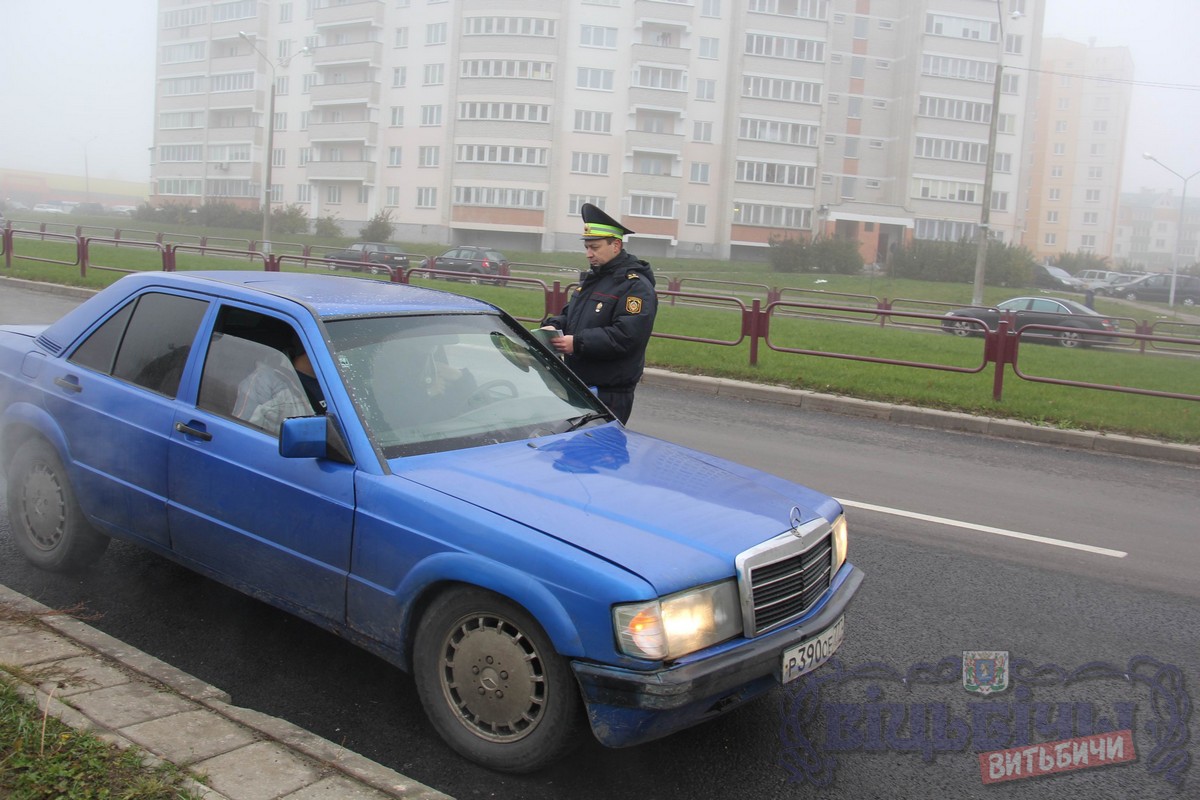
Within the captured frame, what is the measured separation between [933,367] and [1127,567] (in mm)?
7086

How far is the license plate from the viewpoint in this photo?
3.40 meters

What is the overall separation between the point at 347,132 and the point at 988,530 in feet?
234

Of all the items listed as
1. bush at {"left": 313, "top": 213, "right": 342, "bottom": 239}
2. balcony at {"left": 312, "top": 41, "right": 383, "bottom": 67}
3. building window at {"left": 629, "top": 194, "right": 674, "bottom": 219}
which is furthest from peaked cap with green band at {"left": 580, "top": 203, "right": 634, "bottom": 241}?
balcony at {"left": 312, "top": 41, "right": 383, "bottom": 67}

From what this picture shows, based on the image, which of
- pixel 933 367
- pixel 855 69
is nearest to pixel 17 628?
pixel 933 367

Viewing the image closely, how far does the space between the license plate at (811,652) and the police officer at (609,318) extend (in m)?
2.41

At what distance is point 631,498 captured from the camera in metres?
3.63

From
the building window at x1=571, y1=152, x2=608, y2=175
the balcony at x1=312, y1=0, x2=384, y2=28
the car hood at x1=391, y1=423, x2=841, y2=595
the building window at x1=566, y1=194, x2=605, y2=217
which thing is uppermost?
the balcony at x1=312, y1=0, x2=384, y2=28

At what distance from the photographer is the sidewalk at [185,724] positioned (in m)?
2.92

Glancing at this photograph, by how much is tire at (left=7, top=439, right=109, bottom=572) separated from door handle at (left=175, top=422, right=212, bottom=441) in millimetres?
883

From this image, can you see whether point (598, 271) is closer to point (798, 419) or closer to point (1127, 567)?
point (1127, 567)

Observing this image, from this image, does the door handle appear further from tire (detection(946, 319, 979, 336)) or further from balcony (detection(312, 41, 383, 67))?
balcony (detection(312, 41, 383, 67))

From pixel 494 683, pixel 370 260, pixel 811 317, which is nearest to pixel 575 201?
pixel 370 260

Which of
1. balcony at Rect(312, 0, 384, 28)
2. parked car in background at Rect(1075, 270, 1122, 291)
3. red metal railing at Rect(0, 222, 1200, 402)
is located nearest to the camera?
red metal railing at Rect(0, 222, 1200, 402)

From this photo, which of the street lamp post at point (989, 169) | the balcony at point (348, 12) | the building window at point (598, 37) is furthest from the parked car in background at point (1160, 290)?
the balcony at point (348, 12)
